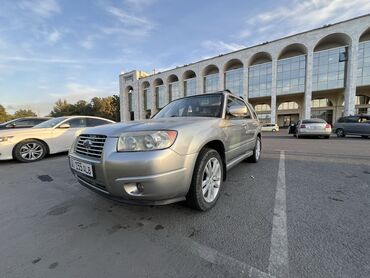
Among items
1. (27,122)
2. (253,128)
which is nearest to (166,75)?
(27,122)

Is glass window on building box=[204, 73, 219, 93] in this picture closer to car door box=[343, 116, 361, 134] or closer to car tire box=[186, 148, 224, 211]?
car door box=[343, 116, 361, 134]

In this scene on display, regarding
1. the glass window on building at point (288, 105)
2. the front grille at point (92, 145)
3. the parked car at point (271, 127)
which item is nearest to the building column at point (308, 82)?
the parked car at point (271, 127)

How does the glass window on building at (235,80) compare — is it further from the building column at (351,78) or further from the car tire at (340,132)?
the car tire at (340,132)

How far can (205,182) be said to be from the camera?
259 centimetres

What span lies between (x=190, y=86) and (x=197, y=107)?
41.7 meters

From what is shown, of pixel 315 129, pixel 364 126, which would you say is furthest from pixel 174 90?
pixel 364 126

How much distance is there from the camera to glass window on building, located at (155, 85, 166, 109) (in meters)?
48.3

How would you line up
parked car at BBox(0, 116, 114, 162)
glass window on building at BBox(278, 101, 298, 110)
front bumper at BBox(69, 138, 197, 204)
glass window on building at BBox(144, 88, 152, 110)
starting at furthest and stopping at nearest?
glass window on building at BBox(144, 88, 152, 110)
glass window on building at BBox(278, 101, 298, 110)
parked car at BBox(0, 116, 114, 162)
front bumper at BBox(69, 138, 197, 204)

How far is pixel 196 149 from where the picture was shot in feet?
7.43

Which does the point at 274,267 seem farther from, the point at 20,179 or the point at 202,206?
the point at 20,179

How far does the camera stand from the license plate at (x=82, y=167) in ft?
7.25

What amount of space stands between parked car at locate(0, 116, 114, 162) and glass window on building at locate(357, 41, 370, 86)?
36068 millimetres

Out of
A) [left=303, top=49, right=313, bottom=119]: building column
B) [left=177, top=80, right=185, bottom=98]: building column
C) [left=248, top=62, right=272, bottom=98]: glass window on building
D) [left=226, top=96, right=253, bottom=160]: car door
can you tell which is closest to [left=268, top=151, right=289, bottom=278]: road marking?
[left=226, top=96, right=253, bottom=160]: car door

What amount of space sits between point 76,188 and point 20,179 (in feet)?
5.77
